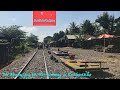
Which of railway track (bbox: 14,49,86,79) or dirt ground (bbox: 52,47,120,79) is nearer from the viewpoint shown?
railway track (bbox: 14,49,86,79)

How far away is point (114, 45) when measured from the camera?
1204 inches

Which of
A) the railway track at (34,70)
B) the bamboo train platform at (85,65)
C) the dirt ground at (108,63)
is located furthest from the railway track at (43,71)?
the dirt ground at (108,63)

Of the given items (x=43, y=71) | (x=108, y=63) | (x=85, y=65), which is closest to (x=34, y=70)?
(x=43, y=71)

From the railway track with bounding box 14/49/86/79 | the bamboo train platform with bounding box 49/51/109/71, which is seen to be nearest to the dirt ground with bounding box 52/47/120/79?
the bamboo train platform with bounding box 49/51/109/71

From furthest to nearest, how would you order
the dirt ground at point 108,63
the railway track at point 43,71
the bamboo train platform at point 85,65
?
the bamboo train platform at point 85,65
the dirt ground at point 108,63
the railway track at point 43,71

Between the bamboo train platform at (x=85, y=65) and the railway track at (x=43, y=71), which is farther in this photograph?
the bamboo train platform at (x=85, y=65)

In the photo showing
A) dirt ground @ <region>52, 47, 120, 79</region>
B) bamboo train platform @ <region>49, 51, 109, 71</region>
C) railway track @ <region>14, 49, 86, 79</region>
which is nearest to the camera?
railway track @ <region>14, 49, 86, 79</region>

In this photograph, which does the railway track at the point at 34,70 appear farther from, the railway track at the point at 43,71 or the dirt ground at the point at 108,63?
the dirt ground at the point at 108,63

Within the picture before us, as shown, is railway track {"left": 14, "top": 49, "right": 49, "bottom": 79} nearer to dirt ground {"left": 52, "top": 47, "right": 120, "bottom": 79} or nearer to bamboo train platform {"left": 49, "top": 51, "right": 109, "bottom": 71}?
bamboo train platform {"left": 49, "top": 51, "right": 109, "bottom": 71}

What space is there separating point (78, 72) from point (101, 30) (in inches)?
749

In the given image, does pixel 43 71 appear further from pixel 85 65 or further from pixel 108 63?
pixel 108 63
